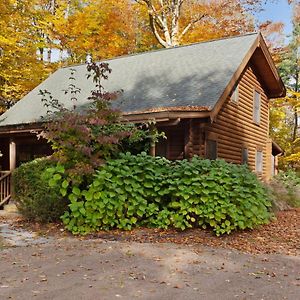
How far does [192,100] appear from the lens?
1086 cm

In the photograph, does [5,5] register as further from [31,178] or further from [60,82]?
[31,178]

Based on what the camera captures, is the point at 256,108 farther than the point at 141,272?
Yes

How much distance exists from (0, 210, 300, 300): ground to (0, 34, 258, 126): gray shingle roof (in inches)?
168

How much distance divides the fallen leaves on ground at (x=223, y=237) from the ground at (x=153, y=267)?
0.8 inches

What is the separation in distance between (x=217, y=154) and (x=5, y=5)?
11338 millimetres

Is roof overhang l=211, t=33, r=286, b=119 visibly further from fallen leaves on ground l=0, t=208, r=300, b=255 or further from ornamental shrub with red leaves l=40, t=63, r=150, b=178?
fallen leaves on ground l=0, t=208, r=300, b=255

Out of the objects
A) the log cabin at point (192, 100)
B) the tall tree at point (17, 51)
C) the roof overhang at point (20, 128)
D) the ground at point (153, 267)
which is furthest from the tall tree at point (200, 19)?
the ground at point (153, 267)

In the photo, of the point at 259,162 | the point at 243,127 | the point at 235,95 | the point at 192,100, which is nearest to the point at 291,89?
the point at 259,162

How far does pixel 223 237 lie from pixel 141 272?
2.88m

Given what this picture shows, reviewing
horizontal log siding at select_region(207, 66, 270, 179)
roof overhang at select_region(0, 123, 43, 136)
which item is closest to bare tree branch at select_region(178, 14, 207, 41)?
horizontal log siding at select_region(207, 66, 270, 179)

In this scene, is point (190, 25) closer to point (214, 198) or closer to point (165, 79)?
point (165, 79)

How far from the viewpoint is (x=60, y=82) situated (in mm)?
16656

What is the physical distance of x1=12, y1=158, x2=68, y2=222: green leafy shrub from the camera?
9.05m

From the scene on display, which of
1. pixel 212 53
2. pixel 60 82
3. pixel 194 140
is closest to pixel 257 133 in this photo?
pixel 212 53
